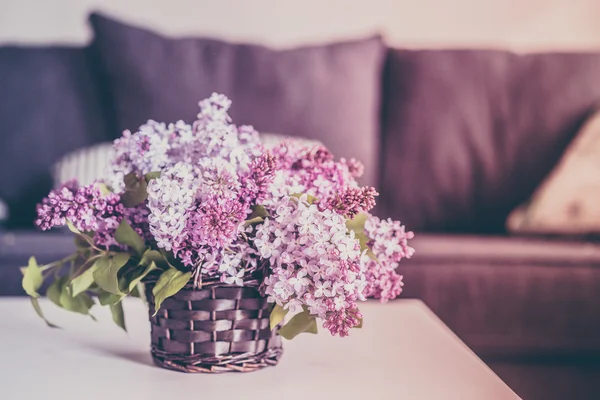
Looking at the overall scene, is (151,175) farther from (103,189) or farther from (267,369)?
(267,369)

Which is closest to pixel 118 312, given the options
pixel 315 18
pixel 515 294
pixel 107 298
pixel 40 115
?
pixel 107 298

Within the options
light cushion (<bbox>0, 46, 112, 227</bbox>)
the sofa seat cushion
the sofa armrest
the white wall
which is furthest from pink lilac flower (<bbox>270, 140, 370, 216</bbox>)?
the white wall

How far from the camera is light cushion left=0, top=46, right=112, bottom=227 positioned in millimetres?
1838

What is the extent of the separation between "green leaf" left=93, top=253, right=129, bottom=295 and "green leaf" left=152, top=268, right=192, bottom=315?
0.04 m

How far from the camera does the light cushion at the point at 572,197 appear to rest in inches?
63.4

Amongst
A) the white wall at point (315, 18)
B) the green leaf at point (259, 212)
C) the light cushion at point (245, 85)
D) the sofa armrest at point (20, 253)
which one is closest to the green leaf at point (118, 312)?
the green leaf at point (259, 212)

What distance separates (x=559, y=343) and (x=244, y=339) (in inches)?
36.2

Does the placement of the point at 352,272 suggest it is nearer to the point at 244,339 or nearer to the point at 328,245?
the point at 328,245

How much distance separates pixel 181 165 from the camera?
649 millimetres

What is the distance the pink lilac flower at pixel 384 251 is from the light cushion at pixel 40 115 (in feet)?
4.57

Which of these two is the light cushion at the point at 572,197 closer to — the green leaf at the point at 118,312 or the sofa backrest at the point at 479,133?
the sofa backrest at the point at 479,133

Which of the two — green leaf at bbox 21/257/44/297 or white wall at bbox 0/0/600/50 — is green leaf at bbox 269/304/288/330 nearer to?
green leaf at bbox 21/257/44/297

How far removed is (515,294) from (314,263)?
90cm

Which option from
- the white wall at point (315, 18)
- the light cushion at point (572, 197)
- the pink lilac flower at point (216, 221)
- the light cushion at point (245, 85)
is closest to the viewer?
the pink lilac flower at point (216, 221)
